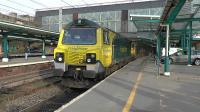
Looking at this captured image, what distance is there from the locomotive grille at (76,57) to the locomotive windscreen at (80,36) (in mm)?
621

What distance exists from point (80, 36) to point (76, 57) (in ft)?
3.47

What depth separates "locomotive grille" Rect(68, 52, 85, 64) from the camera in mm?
11570

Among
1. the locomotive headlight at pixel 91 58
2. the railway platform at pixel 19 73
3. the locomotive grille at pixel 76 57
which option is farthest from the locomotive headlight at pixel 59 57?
the railway platform at pixel 19 73

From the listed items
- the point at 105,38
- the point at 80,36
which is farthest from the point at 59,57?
the point at 105,38

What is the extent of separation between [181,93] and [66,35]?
18.6ft

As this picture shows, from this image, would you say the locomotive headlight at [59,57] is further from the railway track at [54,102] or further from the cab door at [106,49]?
the cab door at [106,49]

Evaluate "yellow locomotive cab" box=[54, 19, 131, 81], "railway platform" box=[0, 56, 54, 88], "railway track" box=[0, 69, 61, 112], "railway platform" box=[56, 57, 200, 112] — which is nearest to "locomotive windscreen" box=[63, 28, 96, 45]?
"yellow locomotive cab" box=[54, 19, 131, 81]

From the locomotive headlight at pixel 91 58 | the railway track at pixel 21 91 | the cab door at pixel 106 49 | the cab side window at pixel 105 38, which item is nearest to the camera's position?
the railway track at pixel 21 91

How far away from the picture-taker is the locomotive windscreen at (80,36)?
12.0m

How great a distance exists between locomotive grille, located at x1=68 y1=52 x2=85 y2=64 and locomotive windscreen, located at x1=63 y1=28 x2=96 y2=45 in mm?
621

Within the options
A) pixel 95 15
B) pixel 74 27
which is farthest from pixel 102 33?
pixel 95 15

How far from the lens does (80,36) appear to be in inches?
479

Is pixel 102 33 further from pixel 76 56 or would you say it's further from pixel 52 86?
pixel 52 86

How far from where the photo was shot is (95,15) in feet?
205
